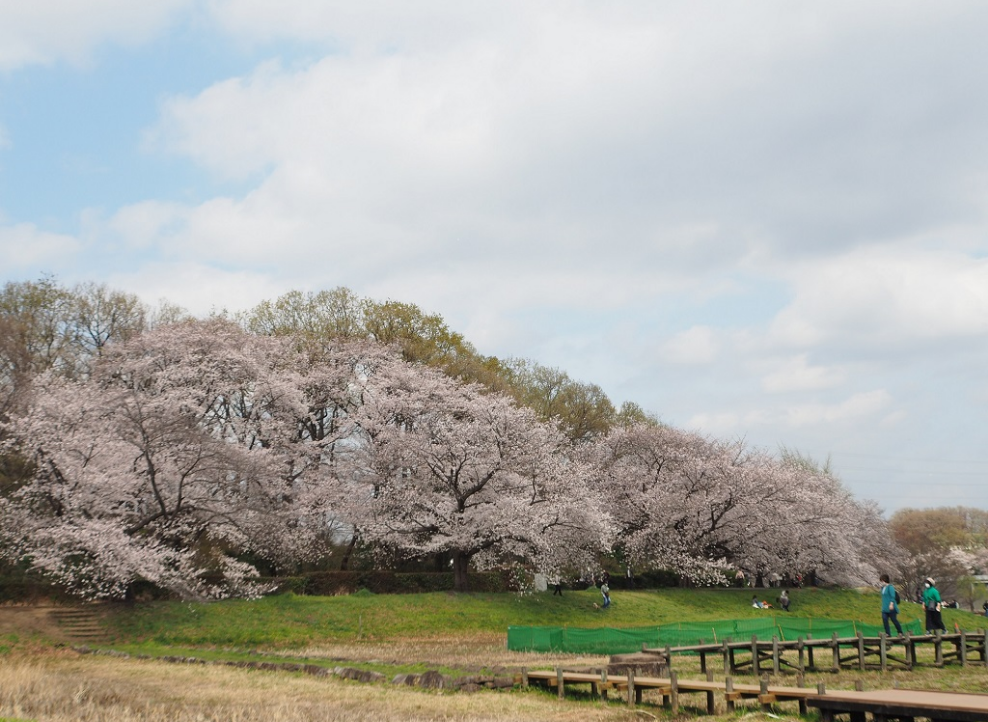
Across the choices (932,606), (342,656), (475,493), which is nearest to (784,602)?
(475,493)

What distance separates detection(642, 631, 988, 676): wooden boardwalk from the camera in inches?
850

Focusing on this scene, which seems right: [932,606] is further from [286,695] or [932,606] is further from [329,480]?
[329,480]

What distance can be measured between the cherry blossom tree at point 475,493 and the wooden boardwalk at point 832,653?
1482 cm

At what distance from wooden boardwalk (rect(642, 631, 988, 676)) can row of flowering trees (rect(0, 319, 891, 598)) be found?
52.0 feet

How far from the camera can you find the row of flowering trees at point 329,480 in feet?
108

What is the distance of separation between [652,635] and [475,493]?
1665cm

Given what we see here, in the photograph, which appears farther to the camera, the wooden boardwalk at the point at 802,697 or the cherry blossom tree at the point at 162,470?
the cherry blossom tree at the point at 162,470

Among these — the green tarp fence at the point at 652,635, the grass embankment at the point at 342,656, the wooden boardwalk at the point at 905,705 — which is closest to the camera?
the wooden boardwalk at the point at 905,705

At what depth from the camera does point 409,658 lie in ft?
83.7

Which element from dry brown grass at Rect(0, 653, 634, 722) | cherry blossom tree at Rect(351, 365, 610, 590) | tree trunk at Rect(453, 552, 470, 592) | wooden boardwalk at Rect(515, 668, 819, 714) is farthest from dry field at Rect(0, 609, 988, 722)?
tree trunk at Rect(453, 552, 470, 592)

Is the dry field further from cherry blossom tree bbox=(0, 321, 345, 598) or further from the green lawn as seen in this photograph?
cherry blossom tree bbox=(0, 321, 345, 598)

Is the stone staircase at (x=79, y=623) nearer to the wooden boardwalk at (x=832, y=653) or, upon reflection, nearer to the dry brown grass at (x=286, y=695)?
the dry brown grass at (x=286, y=695)

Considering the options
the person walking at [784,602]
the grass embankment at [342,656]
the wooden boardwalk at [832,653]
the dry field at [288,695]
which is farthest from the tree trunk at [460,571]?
the person walking at [784,602]

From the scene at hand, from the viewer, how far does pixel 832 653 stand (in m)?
24.0
